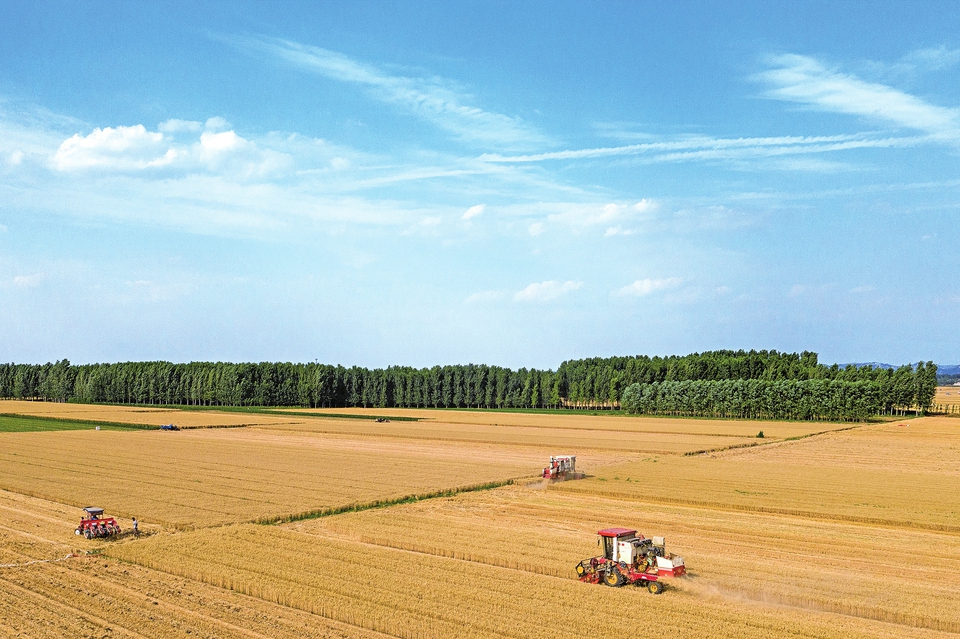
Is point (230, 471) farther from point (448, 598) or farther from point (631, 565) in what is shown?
point (631, 565)

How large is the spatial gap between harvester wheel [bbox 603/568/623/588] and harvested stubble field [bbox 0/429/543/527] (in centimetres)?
1620

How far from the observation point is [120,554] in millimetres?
25922

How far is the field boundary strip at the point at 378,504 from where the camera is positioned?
32.7 meters

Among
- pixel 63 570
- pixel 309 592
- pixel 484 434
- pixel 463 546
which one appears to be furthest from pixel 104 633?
pixel 484 434

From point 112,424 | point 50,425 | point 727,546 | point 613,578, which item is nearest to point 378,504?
point 727,546

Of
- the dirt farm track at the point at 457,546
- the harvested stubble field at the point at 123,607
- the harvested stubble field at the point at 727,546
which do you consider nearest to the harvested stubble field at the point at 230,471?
the dirt farm track at the point at 457,546

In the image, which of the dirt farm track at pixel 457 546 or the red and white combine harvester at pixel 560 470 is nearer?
the dirt farm track at pixel 457 546

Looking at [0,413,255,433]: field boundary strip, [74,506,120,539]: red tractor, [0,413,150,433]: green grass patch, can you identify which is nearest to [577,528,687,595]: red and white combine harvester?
[74,506,120,539]: red tractor

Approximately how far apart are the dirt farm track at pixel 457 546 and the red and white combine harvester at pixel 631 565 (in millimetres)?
599

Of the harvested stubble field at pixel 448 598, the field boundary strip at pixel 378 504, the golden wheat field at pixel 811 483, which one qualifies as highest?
the golden wheat field at pixel 811 483

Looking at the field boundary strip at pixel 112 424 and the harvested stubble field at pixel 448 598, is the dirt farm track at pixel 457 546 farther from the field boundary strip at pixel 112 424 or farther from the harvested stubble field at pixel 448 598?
the field boundary strip at pixel 112 424

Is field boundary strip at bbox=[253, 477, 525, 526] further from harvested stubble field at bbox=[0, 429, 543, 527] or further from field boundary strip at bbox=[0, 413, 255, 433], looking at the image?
field boundary strip at bbox=[0, 413, 255, 433]

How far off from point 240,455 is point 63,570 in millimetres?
36914

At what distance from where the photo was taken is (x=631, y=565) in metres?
23.1
